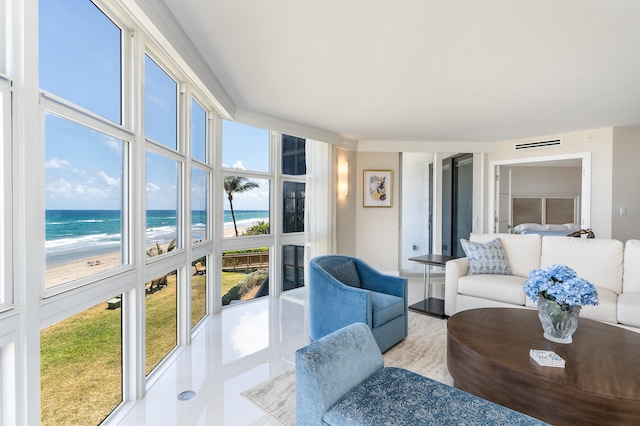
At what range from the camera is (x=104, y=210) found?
180 cm

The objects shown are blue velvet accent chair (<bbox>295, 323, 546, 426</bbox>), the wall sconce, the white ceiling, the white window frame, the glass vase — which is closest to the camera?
the white window frame

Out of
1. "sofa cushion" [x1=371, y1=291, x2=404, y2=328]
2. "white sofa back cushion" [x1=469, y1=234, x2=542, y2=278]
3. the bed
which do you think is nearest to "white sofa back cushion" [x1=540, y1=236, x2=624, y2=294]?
"white sofa back cushion" [x1=469, y1=234, x2=542, y2=278]

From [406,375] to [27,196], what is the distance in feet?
6.35

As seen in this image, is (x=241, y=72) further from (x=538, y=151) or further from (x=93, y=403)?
(x=538, y=151)

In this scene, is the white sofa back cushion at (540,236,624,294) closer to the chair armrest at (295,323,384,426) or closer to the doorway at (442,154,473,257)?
the doorway at (442,154,473,257)

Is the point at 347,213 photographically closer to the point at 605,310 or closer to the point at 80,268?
the point at 605,310

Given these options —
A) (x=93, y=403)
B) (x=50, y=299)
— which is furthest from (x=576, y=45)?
(x=93, y=403)

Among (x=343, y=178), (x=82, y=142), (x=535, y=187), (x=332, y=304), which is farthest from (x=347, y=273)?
(x=535, y=187)

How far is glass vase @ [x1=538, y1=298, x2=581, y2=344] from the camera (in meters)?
1.93

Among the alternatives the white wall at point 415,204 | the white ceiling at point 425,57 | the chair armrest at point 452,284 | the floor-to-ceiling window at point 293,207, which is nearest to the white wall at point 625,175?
the white ceiling at point 425,57

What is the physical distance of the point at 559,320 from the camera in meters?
1.95

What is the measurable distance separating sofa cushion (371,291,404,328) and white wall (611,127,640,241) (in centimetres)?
380

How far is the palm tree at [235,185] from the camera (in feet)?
12.7

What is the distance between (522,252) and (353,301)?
2468 millimetres
